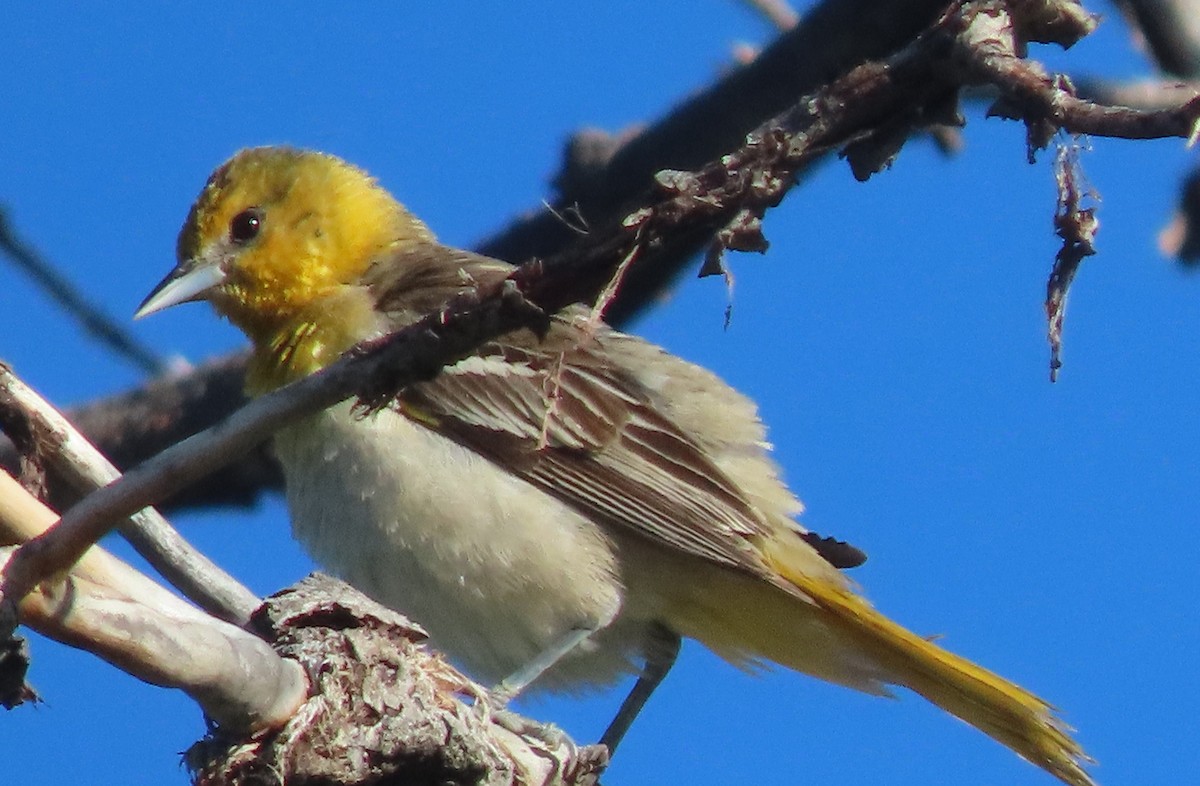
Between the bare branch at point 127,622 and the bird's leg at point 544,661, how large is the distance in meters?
1.75

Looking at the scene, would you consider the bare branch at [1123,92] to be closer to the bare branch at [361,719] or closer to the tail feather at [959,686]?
the tail feather at [959,686]

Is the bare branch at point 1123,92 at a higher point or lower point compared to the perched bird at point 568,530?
higher

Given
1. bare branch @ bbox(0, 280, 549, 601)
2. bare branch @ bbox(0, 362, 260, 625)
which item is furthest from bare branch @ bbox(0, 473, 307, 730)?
bare branch @ bbox(0, 362, 260, 625)

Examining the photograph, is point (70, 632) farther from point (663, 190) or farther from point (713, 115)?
point (713, 115)

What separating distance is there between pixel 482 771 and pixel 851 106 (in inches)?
52.4

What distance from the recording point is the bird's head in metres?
4.58

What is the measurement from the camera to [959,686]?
13.5 feet

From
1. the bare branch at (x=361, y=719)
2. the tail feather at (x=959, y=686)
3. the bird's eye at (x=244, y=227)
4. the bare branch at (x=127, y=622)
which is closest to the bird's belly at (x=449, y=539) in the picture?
the tail feather at (x=959, y=686)

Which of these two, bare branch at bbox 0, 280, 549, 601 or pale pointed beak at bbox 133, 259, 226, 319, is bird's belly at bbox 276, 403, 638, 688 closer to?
pale pointed beak at bbox 133, 259, 226, 319

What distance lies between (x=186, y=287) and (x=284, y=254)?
0.99ft

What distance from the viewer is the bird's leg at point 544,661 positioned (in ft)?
13.6

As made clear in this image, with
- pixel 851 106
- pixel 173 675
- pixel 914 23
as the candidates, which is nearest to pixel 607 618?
pixel 914 23

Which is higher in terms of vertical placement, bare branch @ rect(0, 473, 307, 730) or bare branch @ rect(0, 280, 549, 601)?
bare branch @ rect(0, 280, 549, 601)

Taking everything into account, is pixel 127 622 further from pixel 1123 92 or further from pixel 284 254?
pixel 1123 92
